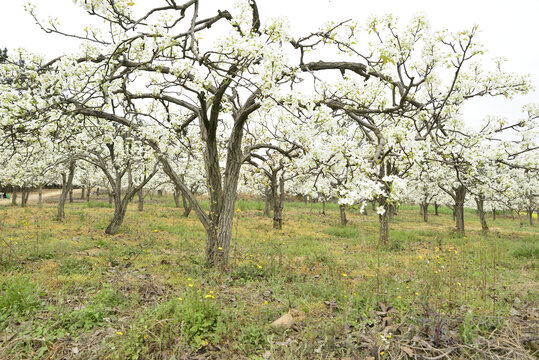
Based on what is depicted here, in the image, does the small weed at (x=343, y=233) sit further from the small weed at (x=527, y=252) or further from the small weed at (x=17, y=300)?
the small weed at (x=17, y=300)

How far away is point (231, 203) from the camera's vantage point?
7.62 meters

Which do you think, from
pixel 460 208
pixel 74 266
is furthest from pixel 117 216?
pixel 460 208

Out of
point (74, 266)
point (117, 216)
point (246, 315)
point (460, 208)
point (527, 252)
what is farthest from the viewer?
point (460, 208)

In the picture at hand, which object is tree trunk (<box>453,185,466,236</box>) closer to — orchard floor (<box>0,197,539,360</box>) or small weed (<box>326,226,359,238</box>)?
small weed (<box>326,226,359,238</box>)

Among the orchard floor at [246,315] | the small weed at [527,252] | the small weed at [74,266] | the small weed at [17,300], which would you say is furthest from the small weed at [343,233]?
the small weed at [17,300]

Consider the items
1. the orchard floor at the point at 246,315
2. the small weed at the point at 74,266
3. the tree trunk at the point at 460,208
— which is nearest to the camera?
the orchard floor at the point at 246,315

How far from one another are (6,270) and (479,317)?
8.92m

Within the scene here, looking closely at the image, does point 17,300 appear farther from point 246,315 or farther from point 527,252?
point 527,252

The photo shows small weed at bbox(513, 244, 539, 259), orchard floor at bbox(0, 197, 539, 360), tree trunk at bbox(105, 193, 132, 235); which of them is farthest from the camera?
tree trunk at bbox(105, 193, 132, 235)

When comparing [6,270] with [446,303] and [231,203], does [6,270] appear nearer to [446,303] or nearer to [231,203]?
[231,203]

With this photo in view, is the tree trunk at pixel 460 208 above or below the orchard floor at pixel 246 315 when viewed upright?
above

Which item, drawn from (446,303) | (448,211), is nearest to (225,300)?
(446,303)

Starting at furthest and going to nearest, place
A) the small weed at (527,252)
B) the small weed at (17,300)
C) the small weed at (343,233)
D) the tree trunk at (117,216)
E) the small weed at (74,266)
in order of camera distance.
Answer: the small weed at (343,233), the tree trunk at (117,216), the small weed at (527,252), the small weed at (74,266), the small weed at (17,300)

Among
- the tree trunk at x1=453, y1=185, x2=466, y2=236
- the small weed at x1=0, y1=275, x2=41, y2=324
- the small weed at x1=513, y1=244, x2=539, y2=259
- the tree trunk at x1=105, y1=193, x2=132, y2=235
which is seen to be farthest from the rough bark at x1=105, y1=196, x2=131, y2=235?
the tree trunk at x1=453, y1=185, x2=466, y2=236
